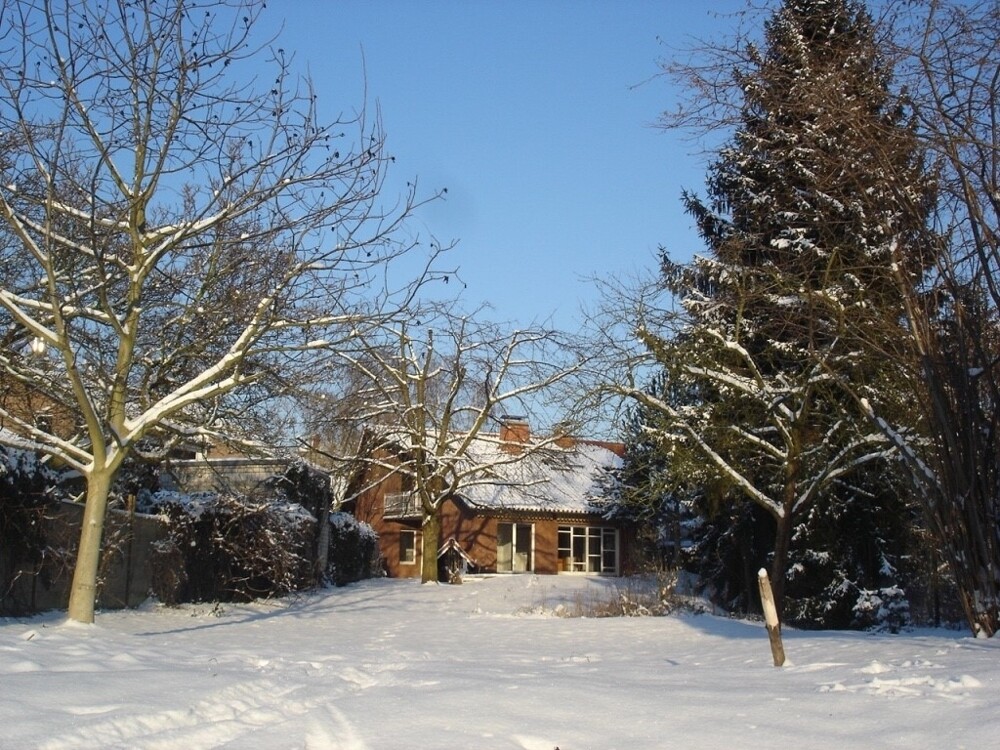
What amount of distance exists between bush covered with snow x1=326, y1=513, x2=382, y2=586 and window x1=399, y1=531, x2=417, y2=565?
1275cm

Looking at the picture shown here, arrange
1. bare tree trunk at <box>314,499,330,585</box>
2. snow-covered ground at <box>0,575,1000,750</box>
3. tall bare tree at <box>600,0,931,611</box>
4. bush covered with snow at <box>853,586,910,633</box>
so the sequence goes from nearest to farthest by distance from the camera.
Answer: snow-covered ground at <box>0,575,1000,750</box> → tall bare tree at <box>600,0,931,611</box> → bush covered with snow at <box>853,586,910,633</box> → bare tree trunk at <box>314,499,330,585</box>

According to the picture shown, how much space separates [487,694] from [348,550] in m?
23.8

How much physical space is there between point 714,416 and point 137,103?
38.3 feet

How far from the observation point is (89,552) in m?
11.7

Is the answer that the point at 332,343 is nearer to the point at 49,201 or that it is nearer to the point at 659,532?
the point at 49,201

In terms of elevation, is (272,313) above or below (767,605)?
above

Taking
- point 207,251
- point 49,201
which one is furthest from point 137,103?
point 207,251

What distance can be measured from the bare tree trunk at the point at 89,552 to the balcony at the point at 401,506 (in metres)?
29.2

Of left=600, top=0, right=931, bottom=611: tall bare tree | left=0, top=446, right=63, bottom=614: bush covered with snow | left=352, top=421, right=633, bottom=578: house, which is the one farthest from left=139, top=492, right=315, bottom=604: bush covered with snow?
left=352, top=421, right=633, bottom=578: house

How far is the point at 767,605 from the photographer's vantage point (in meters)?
8.55

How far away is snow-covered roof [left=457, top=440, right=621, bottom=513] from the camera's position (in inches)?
1212

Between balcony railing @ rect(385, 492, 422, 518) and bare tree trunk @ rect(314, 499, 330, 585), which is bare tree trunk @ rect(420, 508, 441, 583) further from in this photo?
balcony railing @ rect(385, 492, 422, 518)

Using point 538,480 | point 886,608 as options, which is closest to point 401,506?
point 538,480

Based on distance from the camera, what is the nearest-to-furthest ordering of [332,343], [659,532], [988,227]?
[988,227] → [332,343] → [659,532]
